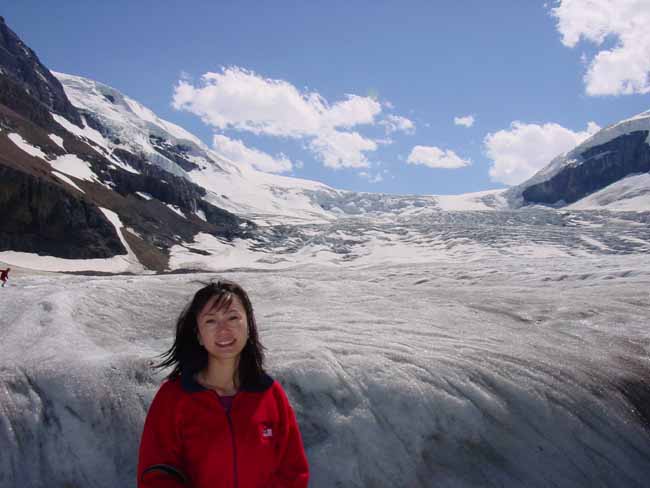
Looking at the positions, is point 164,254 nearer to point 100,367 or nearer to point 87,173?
point 87,173

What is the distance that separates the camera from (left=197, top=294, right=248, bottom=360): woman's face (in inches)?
124

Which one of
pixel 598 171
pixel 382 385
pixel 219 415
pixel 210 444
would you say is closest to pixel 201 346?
pixel 219 415

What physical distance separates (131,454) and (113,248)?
54214 millimetres

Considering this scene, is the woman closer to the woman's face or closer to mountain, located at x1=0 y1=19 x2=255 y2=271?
the woman's face

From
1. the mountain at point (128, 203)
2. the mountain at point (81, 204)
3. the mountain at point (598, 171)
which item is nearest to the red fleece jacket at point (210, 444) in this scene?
the mountain at point (128, 203)

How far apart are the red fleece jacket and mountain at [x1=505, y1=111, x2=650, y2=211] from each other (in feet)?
568

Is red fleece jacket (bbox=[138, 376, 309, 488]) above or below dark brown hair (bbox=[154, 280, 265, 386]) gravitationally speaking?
below

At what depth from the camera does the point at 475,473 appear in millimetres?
4582

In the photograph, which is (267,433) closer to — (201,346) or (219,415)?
(219,415)

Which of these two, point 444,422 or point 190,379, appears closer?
point 190,379

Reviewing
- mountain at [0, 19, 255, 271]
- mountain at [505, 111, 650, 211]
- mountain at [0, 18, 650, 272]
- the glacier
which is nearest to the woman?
the glacier

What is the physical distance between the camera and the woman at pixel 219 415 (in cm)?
288

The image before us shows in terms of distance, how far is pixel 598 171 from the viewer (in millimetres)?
175250

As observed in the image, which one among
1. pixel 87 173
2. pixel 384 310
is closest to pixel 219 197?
pixel 87 173
